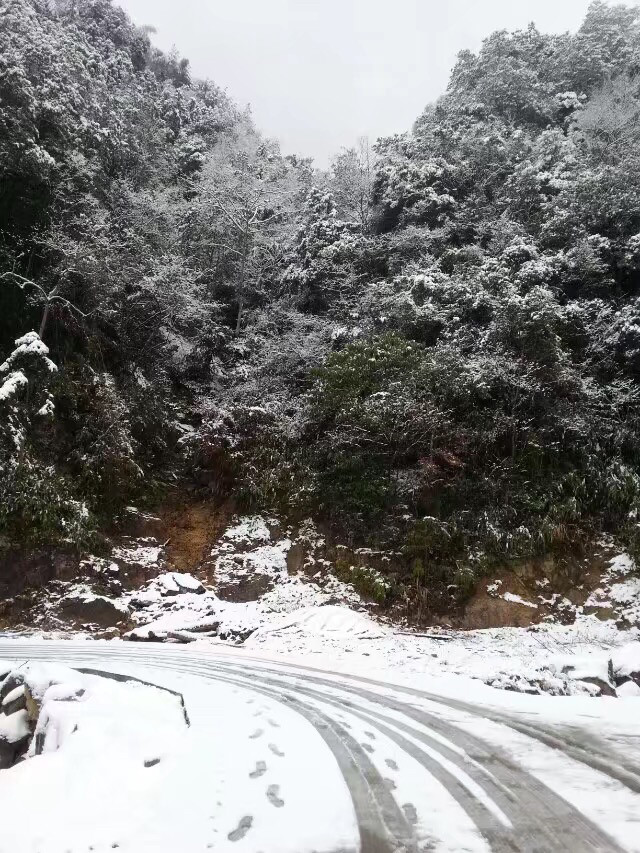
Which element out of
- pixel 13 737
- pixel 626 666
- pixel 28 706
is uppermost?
pixel 626 666

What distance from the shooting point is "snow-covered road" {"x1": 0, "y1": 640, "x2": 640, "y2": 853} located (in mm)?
2674

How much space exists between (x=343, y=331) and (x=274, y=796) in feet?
53.3

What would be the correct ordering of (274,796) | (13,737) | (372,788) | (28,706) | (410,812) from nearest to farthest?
(410,812) → (274,796) → (372,788) → (13,737) → (28,706)

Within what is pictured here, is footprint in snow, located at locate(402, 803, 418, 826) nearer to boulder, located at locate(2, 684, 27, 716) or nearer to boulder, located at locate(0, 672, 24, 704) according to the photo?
boulder, located at locate(2, 684, 27, 716)

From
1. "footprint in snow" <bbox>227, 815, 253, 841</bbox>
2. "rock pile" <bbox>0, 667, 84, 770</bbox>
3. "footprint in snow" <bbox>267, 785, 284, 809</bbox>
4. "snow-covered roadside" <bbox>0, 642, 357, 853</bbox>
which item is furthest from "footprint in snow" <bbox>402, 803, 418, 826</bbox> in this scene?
"rock pile" <bbox>0, 667, 84, 770</bbox>

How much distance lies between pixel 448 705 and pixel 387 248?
18.8m

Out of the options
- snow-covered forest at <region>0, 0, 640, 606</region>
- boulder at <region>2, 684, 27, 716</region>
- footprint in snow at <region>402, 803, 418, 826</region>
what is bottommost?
boulder at <region>2, 684, 27, 716</region>

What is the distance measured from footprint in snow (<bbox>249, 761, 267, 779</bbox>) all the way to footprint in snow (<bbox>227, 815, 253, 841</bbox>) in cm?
67

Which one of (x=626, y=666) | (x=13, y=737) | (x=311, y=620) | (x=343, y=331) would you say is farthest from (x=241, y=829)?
(x=343, y=331)

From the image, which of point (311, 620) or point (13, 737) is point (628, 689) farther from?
point (13, 737)

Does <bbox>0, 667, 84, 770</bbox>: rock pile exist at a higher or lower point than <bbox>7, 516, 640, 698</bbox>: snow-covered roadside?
lower

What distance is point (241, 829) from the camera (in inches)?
110

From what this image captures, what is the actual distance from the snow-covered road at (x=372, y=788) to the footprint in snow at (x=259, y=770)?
0.08ft

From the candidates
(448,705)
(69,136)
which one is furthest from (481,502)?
(69,136)
